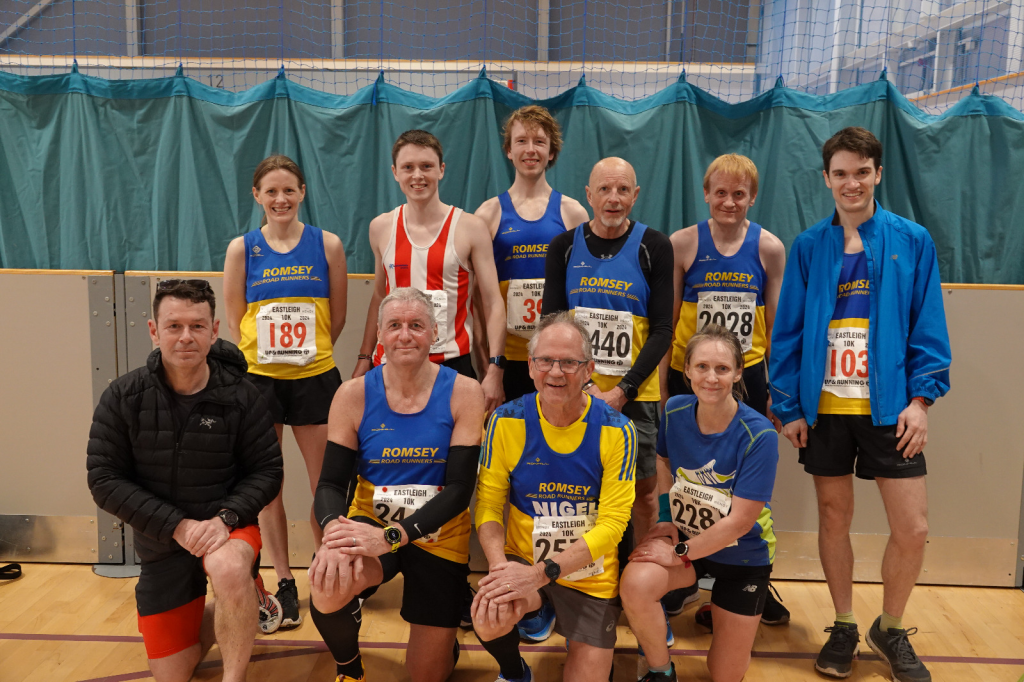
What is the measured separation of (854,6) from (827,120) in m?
1.19

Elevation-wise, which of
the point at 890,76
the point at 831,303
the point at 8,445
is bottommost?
the point at 8,445

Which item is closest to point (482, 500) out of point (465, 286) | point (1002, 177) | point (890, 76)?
point (465, 286)

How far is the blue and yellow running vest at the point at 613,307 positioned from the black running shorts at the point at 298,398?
3.56 feet

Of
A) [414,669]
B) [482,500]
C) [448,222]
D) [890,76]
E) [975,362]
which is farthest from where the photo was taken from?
[890,76]

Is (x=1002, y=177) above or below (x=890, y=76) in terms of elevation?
below

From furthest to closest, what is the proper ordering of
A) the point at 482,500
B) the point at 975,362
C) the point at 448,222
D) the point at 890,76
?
the point at 890,76
the point at 975,362
the point at 448,222
the point at 482,500

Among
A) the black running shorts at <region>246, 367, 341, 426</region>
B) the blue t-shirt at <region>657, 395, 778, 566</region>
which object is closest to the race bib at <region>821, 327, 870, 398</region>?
the blue t-shirt at <region>657, 395, 778, 566</region>

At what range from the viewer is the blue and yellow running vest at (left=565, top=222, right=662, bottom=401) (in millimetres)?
2479

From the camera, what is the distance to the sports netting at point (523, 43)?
11.8ft

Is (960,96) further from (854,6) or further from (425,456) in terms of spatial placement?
(425,456)

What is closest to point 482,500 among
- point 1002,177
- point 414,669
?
point 414,669

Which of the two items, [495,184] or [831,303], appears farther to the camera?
[495,184]

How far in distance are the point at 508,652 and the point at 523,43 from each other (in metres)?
3.10

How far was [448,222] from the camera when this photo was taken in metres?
2.77
